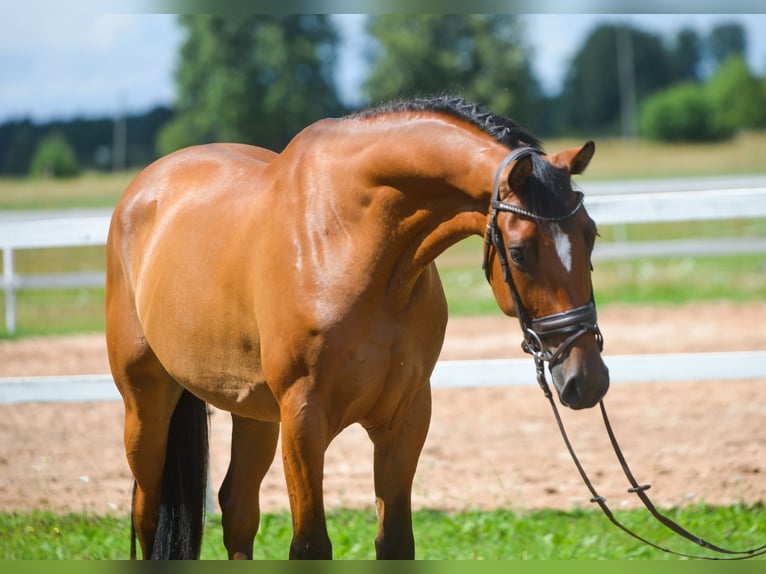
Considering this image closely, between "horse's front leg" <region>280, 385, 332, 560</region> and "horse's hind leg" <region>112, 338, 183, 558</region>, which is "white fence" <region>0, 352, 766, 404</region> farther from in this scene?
"horse's front leg" <region>280, 385, 332, 560</region>

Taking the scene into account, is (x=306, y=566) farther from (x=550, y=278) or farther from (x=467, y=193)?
(x=467, y=193)

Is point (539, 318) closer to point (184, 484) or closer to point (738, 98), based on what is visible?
point (184, 484)

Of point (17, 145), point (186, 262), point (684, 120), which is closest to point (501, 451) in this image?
point (186, 262)

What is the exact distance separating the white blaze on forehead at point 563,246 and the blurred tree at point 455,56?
4464 cm

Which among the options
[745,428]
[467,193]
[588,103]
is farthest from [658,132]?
[467,193]

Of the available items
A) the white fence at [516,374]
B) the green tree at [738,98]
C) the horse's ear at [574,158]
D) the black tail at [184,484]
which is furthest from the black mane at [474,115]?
the green tree at [738,98]

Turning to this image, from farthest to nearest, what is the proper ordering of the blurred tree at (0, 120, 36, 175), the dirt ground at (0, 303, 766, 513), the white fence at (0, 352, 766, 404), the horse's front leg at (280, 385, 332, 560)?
the blurred tree at (0, 120, 36, 175) < the dirt ground at (0, 303, 766, 513) < the white fence at (0, 352, 766, 404) < the horse's front leg at (280, 385, 332, 560)

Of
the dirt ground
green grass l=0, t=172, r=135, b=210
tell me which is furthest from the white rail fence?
green grass l=0, t=172, r=135, b=210

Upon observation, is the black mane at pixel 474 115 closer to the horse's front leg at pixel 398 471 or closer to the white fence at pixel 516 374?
the horse's front leg at pixel 398 471

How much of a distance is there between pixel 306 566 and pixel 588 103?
235 feet

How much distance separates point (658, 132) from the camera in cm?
5581

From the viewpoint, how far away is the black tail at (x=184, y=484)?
3924 mm

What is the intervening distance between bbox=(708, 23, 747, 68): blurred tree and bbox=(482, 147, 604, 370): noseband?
7004 centimetres

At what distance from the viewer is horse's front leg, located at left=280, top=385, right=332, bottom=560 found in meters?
2.88
